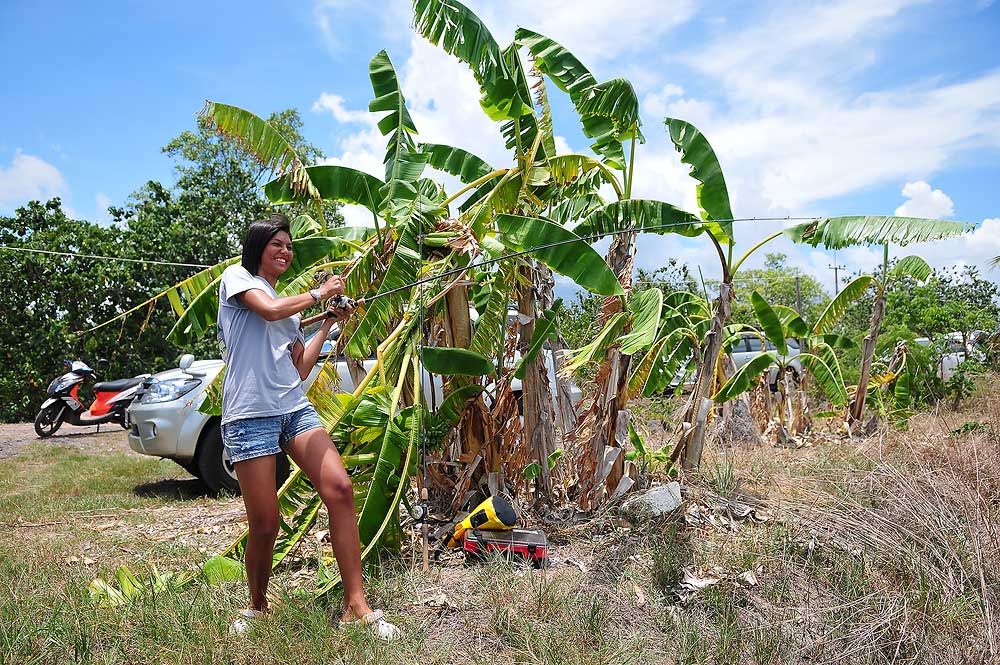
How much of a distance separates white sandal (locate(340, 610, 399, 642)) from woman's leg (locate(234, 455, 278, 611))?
0.49 meters

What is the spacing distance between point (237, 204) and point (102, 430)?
670 cm

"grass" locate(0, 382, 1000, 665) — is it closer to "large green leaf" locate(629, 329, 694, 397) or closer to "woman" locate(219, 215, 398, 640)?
"woman" locate(219, 215, 398, 640)

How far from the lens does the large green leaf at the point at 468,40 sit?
4.79m

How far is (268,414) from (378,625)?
112cm

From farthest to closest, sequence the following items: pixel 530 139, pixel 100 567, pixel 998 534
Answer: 1. pixel 530 139
2. pixel 100 567
3. pixel 998 534

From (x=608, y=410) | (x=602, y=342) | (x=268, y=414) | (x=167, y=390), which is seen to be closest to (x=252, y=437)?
(x=268, y=414)

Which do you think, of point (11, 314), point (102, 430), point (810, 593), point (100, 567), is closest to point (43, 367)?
point (11, 314)

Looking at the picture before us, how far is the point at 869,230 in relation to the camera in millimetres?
5250

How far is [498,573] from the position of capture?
4.12 m

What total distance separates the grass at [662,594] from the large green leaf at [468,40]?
116 inches

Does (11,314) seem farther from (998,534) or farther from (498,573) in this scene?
(998,534)

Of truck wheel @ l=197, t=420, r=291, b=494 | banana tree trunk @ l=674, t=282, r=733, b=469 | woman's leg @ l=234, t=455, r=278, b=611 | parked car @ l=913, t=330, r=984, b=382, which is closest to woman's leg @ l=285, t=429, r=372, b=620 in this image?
woman's leg @ l=234, t=455, r=278, b=611

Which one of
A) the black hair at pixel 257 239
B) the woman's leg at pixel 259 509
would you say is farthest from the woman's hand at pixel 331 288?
the woman's leg at pixel 259 509

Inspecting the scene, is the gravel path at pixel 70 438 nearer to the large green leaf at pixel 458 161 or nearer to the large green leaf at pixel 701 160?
the large green leaf at pixel 458 161
